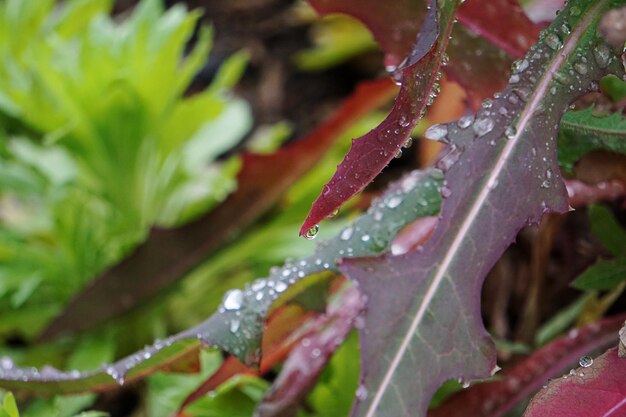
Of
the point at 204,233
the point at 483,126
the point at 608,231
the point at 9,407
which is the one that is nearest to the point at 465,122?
the point at 483,126

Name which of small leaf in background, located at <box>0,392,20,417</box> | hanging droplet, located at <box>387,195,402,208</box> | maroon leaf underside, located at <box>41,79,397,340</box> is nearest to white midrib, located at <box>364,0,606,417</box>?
hanging droplet, located at <box>387,195,402,208</box>

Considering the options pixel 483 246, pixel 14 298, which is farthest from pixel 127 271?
pixel 483 246

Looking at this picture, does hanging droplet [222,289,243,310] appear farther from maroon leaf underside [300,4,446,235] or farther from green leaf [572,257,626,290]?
green leaf [572,257,626,290]

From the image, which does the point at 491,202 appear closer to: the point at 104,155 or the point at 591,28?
the point at 591,28

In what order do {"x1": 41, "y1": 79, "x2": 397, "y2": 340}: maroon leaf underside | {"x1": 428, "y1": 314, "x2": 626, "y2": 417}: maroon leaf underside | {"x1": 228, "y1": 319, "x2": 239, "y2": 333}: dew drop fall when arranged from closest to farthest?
{"x1": 228, "y1": 319, "x2": 239, "y2": 333}: dew drop → {"x1": 428, "y1": 314, "x2": 626, "y2": 417}: maroon leaf underside → {"x1": 41, "y1": 79, "x2": 397, "y2": 340}: maroon leaf underside

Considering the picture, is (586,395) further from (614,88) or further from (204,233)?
(204,233)
